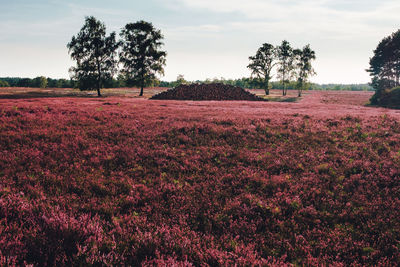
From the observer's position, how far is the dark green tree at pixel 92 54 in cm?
5478

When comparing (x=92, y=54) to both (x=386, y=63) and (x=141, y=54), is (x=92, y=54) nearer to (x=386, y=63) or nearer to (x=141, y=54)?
(x=141, y=54)

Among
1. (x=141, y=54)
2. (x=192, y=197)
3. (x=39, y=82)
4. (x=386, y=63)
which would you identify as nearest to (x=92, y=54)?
(x=141, y=54)

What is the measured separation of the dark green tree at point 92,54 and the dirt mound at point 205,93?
18303 millimetres

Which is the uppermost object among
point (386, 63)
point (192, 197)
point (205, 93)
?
point (386, 63)

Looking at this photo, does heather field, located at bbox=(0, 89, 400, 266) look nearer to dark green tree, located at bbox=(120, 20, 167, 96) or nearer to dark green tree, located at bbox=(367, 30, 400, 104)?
dark green tree, located at bbox=(120, 20, 167, 96)

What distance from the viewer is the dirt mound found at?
1965 inches

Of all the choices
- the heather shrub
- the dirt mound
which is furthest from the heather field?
the heather shrub

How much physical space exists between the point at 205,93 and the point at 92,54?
30804mm

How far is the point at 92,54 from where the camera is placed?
5606 cm

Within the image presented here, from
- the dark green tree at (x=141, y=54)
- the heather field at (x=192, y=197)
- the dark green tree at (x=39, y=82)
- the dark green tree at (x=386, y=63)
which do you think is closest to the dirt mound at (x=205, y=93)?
the dark green tree at (x=141, y=54)

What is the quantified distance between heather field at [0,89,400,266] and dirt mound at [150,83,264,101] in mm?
37783

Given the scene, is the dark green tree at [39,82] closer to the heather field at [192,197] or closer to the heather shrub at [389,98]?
the heather field at [192,197]

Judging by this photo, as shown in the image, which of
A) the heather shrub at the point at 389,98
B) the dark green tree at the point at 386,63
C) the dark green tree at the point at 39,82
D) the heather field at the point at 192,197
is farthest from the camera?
the dark green tree at the point at 39,82

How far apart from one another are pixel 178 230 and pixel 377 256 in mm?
4088
